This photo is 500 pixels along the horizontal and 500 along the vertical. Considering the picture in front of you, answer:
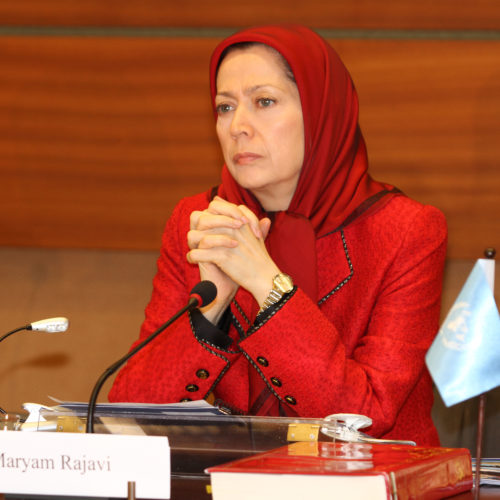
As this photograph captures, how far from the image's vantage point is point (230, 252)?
149 cm

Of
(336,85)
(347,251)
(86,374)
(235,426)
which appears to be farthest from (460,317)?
(86,374)

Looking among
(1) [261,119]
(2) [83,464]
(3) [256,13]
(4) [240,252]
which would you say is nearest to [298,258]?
(4) [240,252]

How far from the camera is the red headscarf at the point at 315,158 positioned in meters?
1.63

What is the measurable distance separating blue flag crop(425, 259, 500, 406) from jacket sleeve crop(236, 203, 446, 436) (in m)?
0.55

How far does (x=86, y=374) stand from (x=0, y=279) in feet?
1.29

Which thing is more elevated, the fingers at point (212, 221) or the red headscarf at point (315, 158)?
the red headscarf at point (315, 158)

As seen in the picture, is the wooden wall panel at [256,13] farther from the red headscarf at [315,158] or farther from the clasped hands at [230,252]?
the clasped hands at [230,252]

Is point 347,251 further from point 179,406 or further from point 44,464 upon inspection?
point 44,464

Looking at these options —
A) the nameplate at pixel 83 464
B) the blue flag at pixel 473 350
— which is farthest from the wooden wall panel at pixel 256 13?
the nameplate at pixel 83 464

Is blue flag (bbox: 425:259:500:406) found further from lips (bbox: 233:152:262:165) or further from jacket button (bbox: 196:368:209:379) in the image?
lips (bbox: 233:152:262:165)

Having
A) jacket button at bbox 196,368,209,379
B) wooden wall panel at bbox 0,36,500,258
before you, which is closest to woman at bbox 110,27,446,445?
jacket button at bbox 196,368,209,379

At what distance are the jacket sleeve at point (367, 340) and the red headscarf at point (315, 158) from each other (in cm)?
11

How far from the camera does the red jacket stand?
4.57 ft

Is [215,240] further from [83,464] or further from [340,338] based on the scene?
[83,464]
